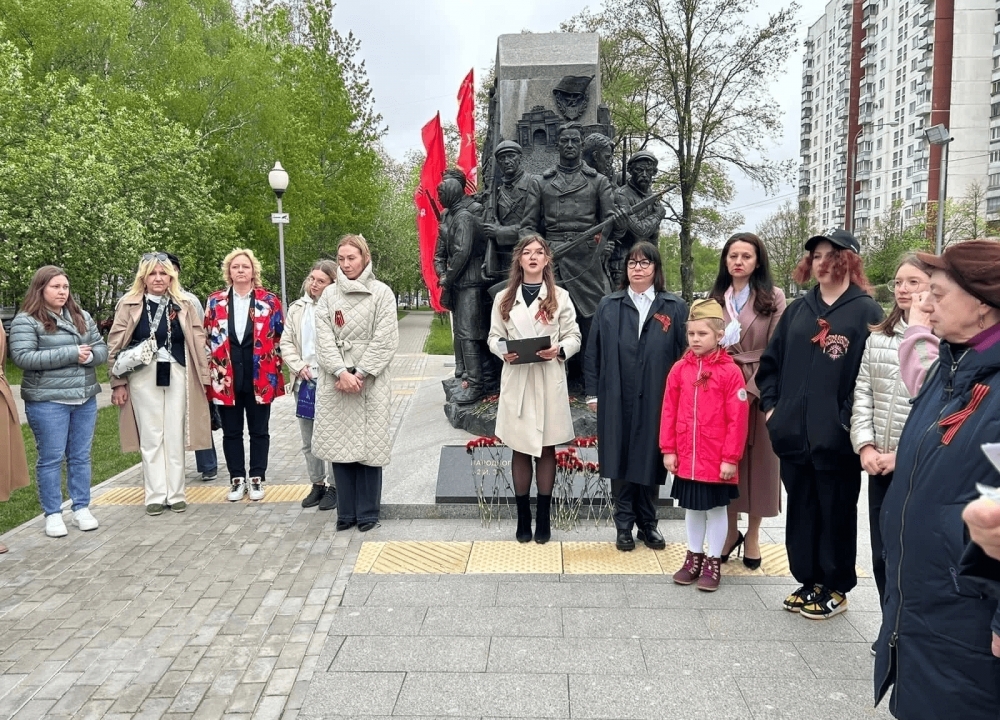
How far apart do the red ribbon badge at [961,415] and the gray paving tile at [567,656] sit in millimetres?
1864

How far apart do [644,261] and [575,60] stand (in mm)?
5283

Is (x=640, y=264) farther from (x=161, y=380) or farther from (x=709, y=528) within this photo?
(x=161, y=380)

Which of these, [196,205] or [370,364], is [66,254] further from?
[370,364]

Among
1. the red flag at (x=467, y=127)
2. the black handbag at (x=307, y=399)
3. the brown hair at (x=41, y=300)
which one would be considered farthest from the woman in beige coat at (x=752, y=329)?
the red flag at (x=467, y=127)

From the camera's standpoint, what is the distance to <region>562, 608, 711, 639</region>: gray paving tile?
12.3 feet

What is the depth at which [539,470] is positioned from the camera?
500 cm

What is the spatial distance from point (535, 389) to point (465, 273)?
146 inches

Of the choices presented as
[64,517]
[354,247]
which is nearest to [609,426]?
[354,247]

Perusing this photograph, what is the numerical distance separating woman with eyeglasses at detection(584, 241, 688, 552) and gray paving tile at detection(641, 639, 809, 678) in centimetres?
119

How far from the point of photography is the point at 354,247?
5.32 m

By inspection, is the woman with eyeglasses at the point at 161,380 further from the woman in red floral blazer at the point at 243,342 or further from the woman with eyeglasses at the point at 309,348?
the woman with eyeglasses at the point at 309,348

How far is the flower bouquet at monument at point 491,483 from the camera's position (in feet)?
18.5

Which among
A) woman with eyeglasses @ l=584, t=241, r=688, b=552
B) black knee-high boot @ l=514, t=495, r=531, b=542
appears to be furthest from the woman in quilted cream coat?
woman with eyeglasses @ l=584, t=241, r=688, b=552

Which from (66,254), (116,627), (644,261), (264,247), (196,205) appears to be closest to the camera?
(116,627)
